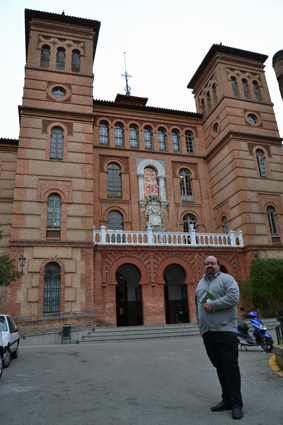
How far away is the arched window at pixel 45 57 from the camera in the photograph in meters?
22.3

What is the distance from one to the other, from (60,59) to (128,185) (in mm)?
9524

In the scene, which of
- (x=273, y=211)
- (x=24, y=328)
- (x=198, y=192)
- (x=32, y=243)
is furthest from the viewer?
(x=198, y=192)

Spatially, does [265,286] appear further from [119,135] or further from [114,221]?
[119,135]

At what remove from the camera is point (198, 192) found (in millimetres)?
25000

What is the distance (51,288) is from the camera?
17.2 m

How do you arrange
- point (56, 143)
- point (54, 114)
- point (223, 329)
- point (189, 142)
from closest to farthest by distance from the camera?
point (223, 329) → point (56, 143) → point (54, 114) → point (189, 142)

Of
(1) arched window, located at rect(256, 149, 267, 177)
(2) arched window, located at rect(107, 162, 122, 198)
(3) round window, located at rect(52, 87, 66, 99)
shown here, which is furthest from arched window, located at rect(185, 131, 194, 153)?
(3) round window, located at rect(52, 87, 66, 99)

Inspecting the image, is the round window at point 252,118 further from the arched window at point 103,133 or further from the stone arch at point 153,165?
the arched window at point 103,133

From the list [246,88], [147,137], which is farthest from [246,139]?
[147,137]

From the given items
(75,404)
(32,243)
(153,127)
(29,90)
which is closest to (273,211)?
(153,127)

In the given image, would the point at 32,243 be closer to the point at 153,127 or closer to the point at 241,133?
the point at 153,127

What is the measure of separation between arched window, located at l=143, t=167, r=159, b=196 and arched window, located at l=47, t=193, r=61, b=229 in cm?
678

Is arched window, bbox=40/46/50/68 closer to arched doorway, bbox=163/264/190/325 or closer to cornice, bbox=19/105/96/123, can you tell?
cornice, bbox=19/105/96/123

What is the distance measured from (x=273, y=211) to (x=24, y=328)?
16245mm
